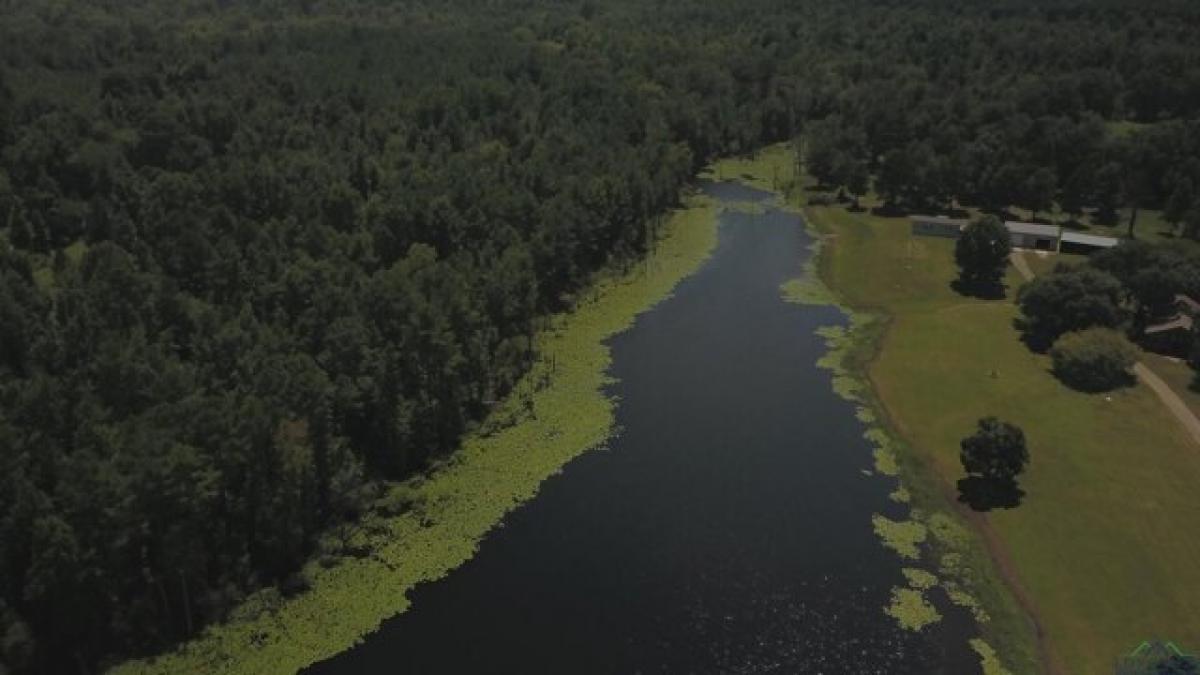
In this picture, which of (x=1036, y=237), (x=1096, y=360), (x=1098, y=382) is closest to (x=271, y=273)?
(x=1096, y=360)

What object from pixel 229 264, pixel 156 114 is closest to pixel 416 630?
pixel 229 264

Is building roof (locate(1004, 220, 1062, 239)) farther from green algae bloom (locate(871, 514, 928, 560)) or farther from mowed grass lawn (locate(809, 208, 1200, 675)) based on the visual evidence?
green algae bloom (locate(871, 514, 928, 560))

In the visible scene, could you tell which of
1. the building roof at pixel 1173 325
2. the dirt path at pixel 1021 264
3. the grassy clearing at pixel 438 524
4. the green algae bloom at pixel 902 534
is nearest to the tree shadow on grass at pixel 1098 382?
the building roof at pixel 1173 325

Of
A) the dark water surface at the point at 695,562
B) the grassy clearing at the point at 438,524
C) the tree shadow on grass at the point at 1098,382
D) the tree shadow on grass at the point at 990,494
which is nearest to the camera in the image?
the grassy clearing at the point at 438,524

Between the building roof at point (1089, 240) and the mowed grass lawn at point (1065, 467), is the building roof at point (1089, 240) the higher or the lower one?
the higher one

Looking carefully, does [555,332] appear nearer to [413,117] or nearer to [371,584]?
[371,584]

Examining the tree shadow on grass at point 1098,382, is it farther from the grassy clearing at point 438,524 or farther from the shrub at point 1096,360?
the grassy clearing at point 438,524
